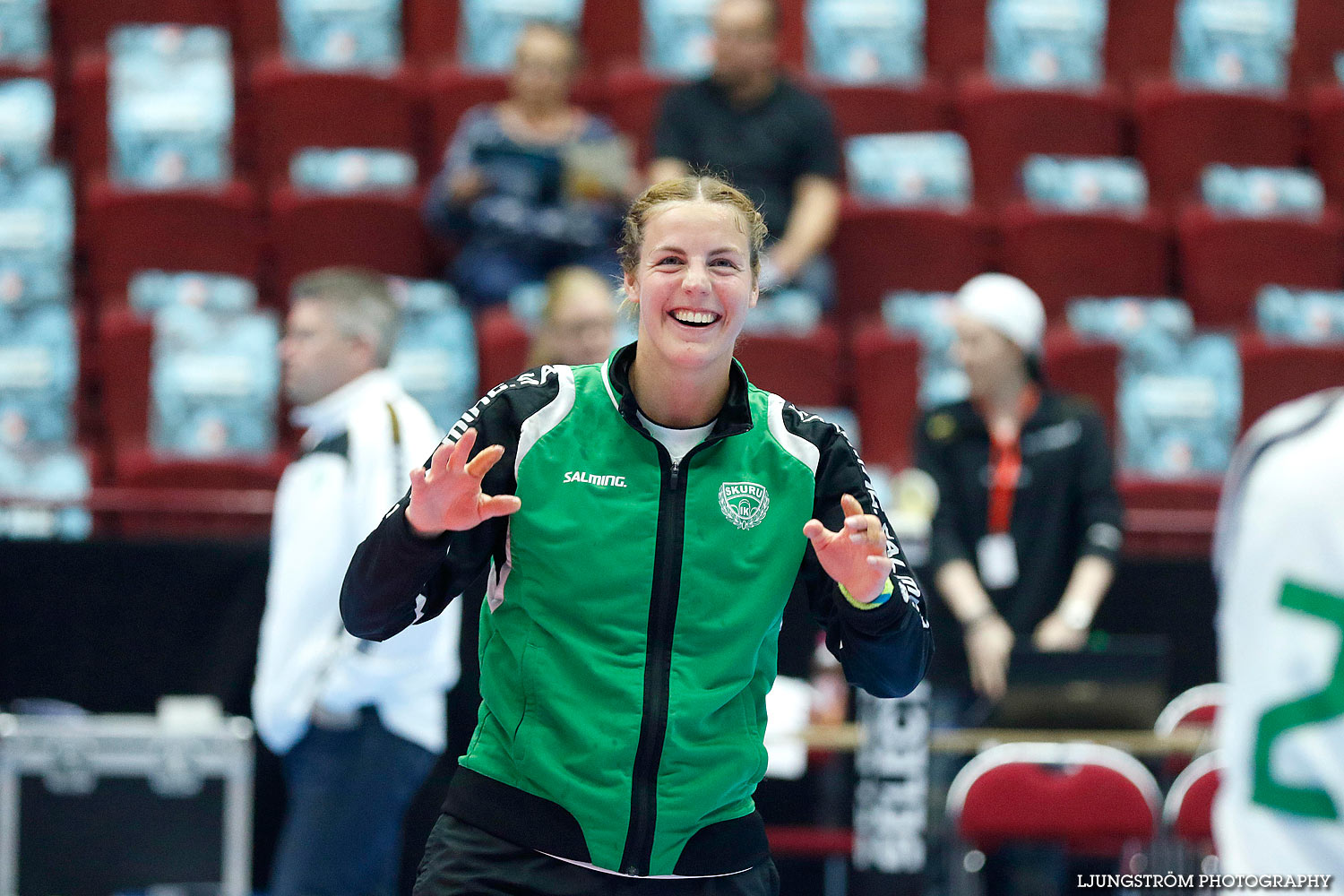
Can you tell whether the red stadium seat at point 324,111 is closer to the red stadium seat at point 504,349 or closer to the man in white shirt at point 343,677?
the red stadium seat at point 504,349

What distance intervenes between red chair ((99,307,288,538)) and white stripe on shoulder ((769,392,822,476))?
3211 mm

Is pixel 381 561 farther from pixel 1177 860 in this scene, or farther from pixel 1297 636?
pixel 1177 860

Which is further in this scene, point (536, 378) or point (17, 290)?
point (17, 290)

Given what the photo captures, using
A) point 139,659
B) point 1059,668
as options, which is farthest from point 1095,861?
point 139,659

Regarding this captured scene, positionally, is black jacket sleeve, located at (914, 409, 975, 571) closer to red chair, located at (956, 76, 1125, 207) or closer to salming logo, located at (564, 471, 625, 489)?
salming logo, located at (564, 471, 625, 489)

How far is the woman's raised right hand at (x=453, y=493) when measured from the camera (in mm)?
2176

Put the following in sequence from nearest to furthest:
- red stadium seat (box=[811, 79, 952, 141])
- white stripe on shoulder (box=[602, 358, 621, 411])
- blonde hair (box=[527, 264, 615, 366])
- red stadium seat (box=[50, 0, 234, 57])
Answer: white stripe on shoulder (box=[602, 358, 621, 411]) → blonde hair (box=[527, 264, 615, 366]) → red stadium seat (box=[811, 79, 952, 141]) → red stadium seat (box=[50, 0, 234, 57])

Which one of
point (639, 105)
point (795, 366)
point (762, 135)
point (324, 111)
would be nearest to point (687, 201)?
point (795, 366)

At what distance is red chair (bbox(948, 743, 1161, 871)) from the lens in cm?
443

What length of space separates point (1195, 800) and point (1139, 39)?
505 cm

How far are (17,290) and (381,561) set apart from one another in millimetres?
4928

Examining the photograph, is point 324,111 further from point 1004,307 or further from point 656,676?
point 656,676

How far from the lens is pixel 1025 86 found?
7559 mm

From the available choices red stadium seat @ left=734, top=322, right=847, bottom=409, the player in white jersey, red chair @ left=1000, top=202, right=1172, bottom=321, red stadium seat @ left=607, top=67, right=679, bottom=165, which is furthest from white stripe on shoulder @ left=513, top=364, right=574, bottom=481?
red stadium seat @ left=607, top=67, right=679, bottom=165
